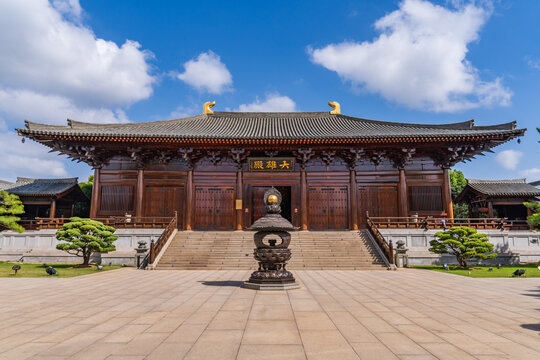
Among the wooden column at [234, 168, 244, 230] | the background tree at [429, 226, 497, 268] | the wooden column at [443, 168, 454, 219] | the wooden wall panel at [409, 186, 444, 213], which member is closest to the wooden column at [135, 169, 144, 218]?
the wooden column at [234, 168, 244, 230]

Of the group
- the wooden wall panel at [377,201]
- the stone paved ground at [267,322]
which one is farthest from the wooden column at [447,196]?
the stone paved ground at [267,322]

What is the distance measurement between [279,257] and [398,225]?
1107 cm

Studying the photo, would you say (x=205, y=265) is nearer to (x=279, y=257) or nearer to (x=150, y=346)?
(x=279, y=257)

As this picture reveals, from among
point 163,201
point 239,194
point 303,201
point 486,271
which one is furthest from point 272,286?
point 163,201

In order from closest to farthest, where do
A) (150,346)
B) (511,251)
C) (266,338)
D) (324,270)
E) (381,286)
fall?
(150,346)
(266,338)
(381,286)
(324,270)
(511,251)

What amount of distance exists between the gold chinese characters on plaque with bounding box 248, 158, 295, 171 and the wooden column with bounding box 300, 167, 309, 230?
917 millimetres

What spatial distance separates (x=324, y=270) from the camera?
13.6m

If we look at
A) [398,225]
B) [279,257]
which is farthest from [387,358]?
[398,225]

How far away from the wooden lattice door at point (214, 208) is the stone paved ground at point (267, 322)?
405 inches

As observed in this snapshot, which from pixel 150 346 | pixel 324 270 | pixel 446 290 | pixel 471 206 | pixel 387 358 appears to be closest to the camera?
pixel 387 358

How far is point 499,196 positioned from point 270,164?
17127 mm

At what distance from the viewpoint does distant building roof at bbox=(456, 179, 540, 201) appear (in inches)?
909

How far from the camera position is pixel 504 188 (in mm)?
24141

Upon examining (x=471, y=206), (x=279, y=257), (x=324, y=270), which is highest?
(x=471, y=206)
